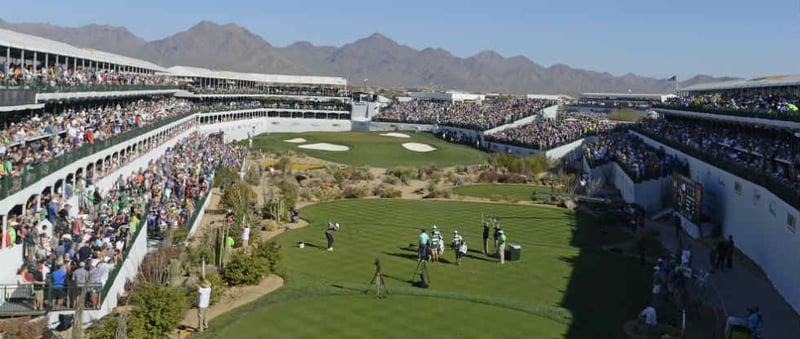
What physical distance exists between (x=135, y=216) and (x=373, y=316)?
11.0m

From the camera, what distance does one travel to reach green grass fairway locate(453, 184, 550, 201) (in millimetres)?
48256

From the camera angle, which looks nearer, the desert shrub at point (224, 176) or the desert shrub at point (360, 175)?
the desert shrub at point (224, 176)

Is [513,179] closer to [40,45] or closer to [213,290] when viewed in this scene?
[40,45]

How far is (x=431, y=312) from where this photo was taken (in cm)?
2114

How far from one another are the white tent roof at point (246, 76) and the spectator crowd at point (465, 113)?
1180 centimetres

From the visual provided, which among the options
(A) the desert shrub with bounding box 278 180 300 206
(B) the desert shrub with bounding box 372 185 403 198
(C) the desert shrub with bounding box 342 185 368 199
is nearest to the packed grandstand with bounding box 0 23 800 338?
(A) the desert shrub with bounding box 278 180 300 206

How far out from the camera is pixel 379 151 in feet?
236

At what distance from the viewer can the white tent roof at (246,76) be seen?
86.1 meters

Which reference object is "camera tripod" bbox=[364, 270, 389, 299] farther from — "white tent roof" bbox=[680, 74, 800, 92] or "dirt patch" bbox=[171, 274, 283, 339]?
"white tent roof" bbox=[680, 74, 800, 92]

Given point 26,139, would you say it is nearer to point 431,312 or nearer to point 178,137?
point 431,312

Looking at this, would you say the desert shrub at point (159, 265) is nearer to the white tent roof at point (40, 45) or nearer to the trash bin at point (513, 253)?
the white tent roof at point (40, 45)

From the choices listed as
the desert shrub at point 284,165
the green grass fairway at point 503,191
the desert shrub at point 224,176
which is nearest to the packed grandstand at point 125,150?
the desert shrub at point 224,176

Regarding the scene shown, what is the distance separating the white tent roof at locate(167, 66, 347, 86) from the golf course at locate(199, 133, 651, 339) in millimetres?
51059

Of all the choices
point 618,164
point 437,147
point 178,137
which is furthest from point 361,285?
point 437,147
